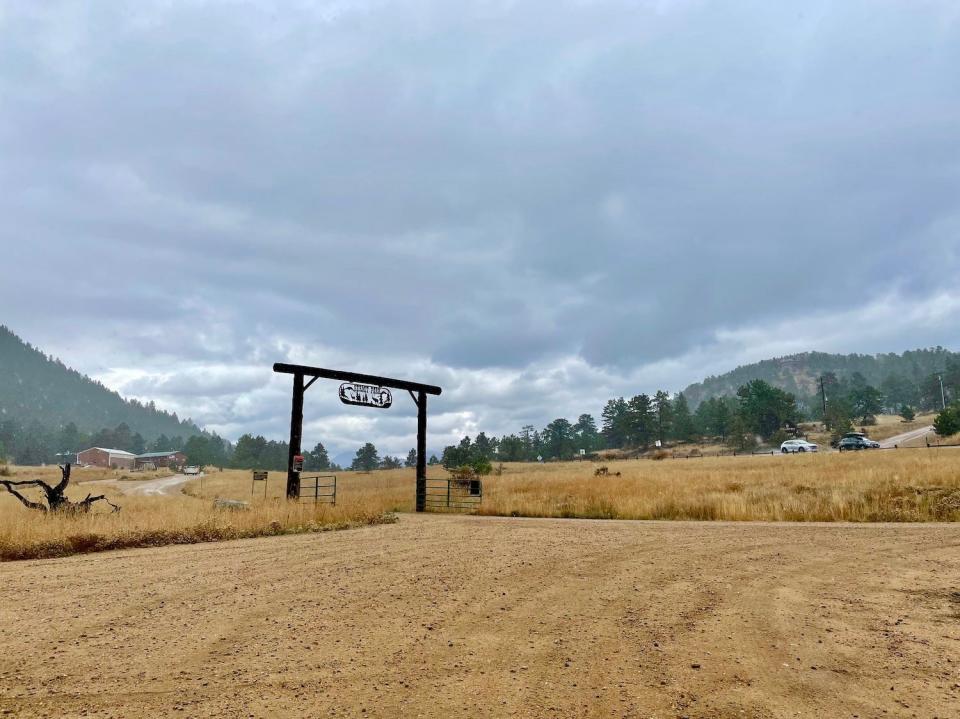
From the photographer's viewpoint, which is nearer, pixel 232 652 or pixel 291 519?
pixel 232 652

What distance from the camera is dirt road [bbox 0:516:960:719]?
160 inches

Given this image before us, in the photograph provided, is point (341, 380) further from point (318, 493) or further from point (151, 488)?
point (151, 488)

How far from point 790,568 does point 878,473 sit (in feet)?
63.6

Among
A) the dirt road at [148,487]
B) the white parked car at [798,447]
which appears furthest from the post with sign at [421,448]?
the white parked car at [798,447]

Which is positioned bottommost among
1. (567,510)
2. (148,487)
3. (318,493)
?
(148,487)

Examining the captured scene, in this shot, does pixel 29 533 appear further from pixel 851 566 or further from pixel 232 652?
pixel 851 566

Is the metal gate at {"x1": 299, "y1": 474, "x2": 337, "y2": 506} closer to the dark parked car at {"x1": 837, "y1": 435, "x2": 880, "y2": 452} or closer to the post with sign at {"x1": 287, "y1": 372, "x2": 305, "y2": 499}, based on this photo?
the post with sign at {"x1": 287, "y1": 372, "x2": 305, "y2": 499}

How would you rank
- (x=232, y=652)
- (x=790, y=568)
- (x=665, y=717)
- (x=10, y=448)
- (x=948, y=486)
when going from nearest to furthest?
(x=665, y=717) → (x=232, y=652) → (x=790, y=568) → (x=948, y=486) → (x=10, y=448)

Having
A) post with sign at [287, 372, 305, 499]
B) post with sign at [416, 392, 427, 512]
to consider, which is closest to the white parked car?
post with sign at [416, 392, 427, 512]

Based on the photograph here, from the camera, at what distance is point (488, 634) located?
541 cm

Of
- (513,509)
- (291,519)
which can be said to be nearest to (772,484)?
(513,509)

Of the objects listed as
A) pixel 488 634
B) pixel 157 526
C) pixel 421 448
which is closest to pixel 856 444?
pixel 421 448

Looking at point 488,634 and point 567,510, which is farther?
point 567,510

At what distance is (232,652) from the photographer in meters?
4.98
